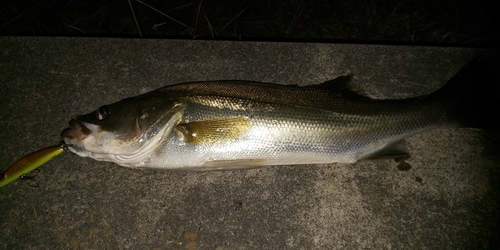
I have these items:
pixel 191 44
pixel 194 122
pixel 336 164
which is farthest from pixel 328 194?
pixel 191 44

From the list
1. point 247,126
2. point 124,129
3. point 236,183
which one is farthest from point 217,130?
point 124,129

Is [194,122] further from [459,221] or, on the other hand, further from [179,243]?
[459,221]

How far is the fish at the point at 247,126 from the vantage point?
235 cm

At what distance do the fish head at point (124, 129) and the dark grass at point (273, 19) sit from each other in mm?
2224

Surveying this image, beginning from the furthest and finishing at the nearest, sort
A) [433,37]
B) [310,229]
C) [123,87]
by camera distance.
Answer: [433,37], [123,87], [310,229]

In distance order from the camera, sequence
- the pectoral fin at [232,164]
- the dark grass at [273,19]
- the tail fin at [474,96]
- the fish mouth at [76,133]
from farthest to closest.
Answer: the dark grass at [273,19]
the tail fin at [474,96]
the pectoral fin at [232,164]
the fish mouth at [76,133]

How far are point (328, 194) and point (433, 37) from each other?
326cm

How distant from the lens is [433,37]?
4438mm

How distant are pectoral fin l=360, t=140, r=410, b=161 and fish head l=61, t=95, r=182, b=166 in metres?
1.61

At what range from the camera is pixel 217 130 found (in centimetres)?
235

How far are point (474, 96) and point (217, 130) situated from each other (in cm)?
217

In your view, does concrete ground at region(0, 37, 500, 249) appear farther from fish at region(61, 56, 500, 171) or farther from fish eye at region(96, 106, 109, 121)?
fish eye at region(96, 106, 109, 121)

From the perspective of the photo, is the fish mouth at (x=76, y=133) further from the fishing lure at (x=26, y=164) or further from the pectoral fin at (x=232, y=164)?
the pectoral fin at (x=232, y=164)

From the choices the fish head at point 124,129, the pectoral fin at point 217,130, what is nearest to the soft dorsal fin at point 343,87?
the pectoral fin at point 217,130
